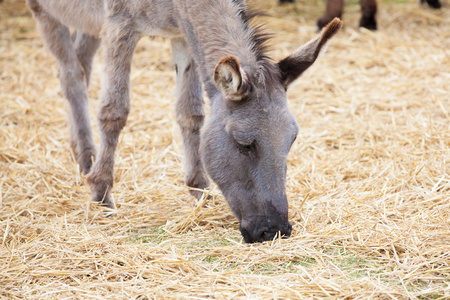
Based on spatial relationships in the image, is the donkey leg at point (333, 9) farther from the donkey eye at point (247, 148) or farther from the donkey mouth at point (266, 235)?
the donkey mouth at point (266, 235)

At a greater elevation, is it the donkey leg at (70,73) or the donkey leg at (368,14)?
the donkey leg at (70,73)

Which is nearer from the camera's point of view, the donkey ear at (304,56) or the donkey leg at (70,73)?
the donkey ear at (304,56)

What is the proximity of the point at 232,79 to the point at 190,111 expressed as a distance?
1226 mm

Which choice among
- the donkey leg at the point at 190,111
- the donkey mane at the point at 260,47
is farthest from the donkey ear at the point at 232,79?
the donkey leg at the point at 190,111

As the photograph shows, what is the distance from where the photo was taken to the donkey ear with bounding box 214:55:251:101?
9.73 feet

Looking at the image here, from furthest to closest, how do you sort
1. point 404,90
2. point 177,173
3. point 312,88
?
point 312,88 → point 404,90 → point 177,173

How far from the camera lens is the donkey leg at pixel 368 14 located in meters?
8.89

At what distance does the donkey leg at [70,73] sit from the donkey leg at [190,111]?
1.21 m

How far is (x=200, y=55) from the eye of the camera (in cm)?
367

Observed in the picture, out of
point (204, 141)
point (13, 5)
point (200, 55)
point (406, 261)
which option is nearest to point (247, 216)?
point (204, 141)

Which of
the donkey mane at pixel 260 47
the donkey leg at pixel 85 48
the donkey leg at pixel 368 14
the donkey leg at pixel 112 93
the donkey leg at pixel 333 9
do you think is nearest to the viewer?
the donkey mane at pixel 260 47

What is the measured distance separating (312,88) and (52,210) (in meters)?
4.19

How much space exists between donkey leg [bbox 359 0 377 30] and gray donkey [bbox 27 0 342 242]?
5631mm

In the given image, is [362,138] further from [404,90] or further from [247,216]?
[247,216]
